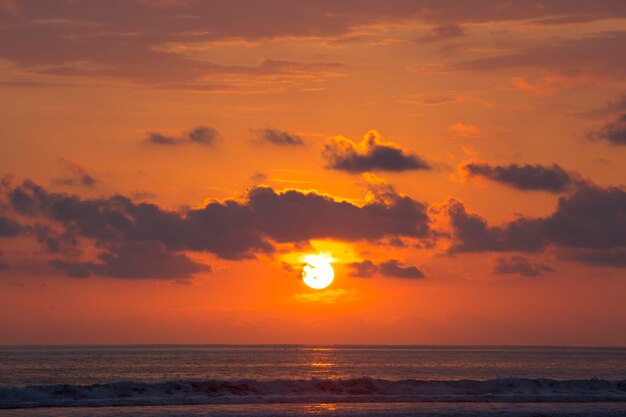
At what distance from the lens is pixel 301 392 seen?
7156cm

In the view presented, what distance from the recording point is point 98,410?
189ft

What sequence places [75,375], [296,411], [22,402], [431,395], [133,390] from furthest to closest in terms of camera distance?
[75,375]
[431,395]
[133,390]
[22,402]
[296,411]

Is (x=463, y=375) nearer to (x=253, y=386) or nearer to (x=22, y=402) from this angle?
(x=253, y=386)

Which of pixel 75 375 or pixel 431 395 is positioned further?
pixel 75 375

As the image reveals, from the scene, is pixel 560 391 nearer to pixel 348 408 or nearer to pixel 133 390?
pixel 348 408

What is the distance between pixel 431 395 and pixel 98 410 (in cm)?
2862

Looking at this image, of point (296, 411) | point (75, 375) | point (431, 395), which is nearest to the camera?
point (296, 411)

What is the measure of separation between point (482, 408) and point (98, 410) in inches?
1055

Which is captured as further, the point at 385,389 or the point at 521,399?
the point at 385,389

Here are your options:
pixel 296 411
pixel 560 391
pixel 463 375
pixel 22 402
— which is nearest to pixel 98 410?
pixel 22 402

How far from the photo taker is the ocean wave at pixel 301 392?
63.4 m

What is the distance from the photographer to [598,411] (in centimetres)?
5822

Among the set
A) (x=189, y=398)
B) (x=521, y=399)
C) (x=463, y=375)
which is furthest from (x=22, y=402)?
(x=463, y=375)

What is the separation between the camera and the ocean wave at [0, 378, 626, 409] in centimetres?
6338
